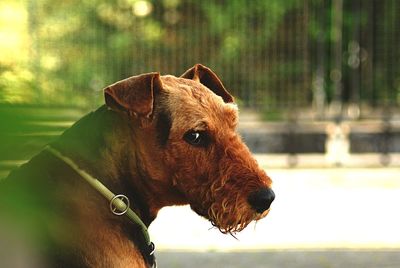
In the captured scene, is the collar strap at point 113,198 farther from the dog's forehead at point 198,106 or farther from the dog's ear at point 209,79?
the dog's ear at point 209,79

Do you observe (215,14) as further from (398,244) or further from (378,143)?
(398,244)

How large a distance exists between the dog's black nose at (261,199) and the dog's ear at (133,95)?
312mm

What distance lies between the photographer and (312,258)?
665cm

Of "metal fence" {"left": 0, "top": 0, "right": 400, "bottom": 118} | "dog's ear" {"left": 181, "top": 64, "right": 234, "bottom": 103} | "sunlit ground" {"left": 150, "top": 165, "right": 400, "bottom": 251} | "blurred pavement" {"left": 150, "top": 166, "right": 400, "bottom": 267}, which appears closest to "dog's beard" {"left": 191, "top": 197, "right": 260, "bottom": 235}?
"dog's ear" {"left": 181, "top": 64, "right": 234, "bottom": 103}

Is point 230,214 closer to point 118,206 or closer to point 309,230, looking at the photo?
point 118,206

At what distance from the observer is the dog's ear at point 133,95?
6.19 ft

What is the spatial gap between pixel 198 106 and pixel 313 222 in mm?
6597

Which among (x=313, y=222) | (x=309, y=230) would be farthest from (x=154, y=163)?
(x=313, y=222)

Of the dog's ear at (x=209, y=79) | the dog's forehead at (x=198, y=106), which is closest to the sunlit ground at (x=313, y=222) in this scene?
the dog's ear at (x=209, y=79)

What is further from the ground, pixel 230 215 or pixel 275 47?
pixel 230 215

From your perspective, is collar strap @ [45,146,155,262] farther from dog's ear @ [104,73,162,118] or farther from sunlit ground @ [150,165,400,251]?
sunlit ground @ [150,165,400,251]

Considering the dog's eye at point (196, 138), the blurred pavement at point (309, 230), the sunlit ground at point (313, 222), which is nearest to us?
the dog's eye at point (196, 138)

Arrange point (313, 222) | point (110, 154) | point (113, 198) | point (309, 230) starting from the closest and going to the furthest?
1. point (113, 198)
2. point (110, 154)
3. point (309, 230)
4. point (313, 222)

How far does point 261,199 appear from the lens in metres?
1.94
